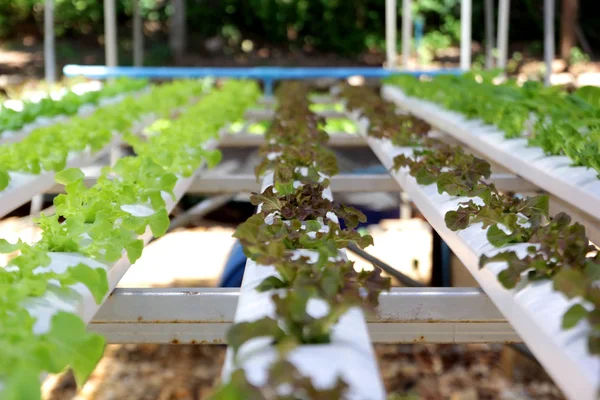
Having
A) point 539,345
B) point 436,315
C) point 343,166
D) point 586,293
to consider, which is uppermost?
point 586,293

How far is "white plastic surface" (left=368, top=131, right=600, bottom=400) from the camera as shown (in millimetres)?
1219

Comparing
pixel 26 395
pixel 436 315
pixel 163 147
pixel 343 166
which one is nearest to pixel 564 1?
pixel 343 166

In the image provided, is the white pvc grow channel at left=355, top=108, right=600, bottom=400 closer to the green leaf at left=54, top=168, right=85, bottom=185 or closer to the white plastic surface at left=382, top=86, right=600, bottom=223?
the white plastic surface at left=382, top=86, right=600, bottom=223

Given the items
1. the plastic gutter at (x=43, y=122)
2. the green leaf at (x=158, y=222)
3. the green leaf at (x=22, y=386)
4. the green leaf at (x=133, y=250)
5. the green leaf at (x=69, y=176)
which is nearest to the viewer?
the green leaf at (x=22, y=386)

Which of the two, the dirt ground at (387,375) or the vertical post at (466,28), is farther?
the vertical post at (466,28)

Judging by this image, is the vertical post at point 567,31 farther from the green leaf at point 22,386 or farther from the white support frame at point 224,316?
the green leaf at point 22,386

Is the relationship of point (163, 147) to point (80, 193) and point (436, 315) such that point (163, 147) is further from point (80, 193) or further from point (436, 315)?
point (436, 315)

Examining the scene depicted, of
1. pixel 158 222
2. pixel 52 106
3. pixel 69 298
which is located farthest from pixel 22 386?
pixel 52 106

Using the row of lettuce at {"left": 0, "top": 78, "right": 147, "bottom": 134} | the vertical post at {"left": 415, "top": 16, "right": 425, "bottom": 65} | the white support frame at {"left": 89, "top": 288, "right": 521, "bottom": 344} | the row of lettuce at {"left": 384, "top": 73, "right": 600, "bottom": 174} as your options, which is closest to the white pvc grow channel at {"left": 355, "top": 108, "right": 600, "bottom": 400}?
the white support frame at {"left": 89, "top": 288, "right": 521, "bottom": 344}

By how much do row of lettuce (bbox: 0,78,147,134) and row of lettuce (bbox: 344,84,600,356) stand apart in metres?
2.12

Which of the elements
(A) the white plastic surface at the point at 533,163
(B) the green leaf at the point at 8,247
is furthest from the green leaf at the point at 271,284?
(A) the white plastic surface at the point at 533,163

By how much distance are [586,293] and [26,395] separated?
3.02 feet

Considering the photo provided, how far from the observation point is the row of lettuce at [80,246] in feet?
4.18

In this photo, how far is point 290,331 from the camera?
1.33 m
